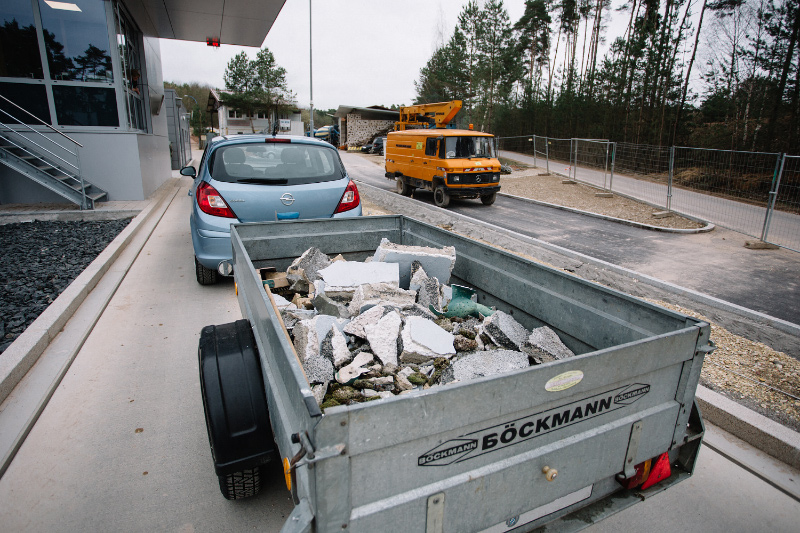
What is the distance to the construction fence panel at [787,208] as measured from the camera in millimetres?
9727

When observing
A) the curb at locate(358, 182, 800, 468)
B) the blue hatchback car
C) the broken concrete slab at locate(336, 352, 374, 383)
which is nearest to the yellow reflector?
the broken concrete slab at locate(336, 352, 374, 383)

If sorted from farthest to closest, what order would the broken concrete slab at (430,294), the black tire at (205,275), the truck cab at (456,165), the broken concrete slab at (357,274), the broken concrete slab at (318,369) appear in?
the truck cab at (456,165)
the black tire at (205,275)
the broken concrete slab at (357,274)
the broken concrete slab at (430,294)
the broken concrete slab at (318,369)

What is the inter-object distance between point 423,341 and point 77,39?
39.2ft

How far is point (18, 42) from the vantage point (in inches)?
382

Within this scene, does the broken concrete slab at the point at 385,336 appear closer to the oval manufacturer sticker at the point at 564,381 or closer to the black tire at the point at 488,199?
the oval manufacturer sticker at the point at 564,381

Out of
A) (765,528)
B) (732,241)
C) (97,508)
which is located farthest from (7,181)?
(732,241)

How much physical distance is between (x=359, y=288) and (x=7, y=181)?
11168 mm

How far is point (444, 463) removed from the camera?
145 cm

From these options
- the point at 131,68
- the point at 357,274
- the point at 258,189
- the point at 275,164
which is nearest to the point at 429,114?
the point at 131,68

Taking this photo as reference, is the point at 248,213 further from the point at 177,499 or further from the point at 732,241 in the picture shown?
the point at 732,241

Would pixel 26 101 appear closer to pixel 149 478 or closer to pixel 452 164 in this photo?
pixel 452 164

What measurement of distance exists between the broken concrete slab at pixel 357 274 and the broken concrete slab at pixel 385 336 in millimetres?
599

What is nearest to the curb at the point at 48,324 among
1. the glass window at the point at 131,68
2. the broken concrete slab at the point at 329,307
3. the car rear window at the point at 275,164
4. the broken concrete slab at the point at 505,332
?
the car rear window at the point at 275,164

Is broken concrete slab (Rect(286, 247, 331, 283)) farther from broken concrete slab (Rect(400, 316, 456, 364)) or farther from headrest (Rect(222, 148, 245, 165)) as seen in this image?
headrest (Rect(222, 148, 245, 165))
